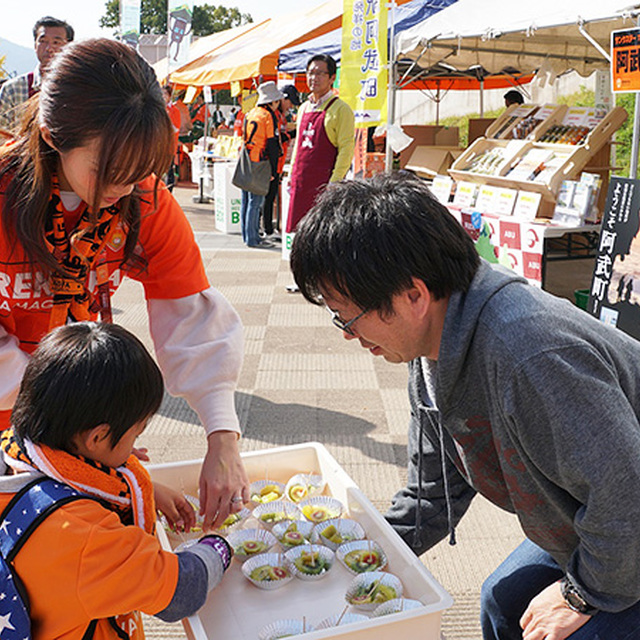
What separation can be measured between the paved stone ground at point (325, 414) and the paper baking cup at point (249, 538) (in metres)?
0.74

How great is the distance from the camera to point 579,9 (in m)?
4.72

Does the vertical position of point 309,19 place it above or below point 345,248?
above

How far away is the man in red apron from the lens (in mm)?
6145

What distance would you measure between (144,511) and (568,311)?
90cm

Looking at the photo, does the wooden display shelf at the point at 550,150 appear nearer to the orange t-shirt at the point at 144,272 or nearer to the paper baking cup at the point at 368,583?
the orange t-shirt at the point at 144,272

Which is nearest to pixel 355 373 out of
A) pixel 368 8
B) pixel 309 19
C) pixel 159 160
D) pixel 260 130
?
pixel 368 8

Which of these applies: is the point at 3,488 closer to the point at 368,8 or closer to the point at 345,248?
the point at 345,248

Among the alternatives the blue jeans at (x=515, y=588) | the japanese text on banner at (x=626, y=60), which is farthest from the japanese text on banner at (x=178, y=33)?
the blue jeans at (x=515, y=588)

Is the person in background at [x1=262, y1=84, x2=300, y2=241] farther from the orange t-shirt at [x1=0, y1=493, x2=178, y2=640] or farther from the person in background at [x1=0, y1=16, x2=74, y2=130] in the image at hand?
the orange t-shirt at [x1=0, y1=493, x2=178, y2=640]

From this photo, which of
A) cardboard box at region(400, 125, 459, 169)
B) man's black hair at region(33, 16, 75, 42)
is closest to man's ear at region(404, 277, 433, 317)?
man's black hair at region(33, 16, 75, 42)

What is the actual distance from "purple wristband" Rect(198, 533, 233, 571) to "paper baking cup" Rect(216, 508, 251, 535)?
227mm

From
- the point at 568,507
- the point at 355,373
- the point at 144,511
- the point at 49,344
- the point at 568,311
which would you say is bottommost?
the point at 355,373

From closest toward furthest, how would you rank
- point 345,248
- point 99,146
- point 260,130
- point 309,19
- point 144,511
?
point 345,248 < point 99,146 < point 144,511 < point 260,130 < point 309,19

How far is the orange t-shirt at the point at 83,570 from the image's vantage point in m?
1.27
